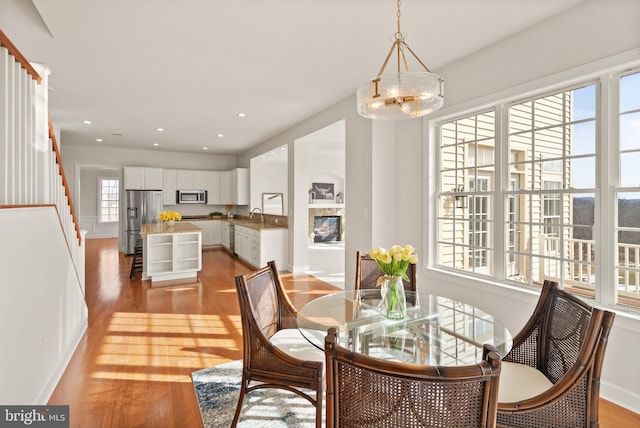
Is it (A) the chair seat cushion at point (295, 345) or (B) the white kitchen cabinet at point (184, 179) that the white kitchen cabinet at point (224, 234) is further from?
(A) the chair seat cushion at point (295, 345)

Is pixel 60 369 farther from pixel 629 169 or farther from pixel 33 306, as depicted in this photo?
pixel 629 169

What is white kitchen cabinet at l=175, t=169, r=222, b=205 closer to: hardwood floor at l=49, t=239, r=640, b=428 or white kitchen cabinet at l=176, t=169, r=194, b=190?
white kitchen cabinet at l=176, t=169, r=194, b=190

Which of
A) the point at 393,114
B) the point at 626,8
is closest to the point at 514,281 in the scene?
the point at 393,114

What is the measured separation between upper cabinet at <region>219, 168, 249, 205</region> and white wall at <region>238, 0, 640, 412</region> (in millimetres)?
3562

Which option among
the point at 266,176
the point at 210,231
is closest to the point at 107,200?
the point at 210,231

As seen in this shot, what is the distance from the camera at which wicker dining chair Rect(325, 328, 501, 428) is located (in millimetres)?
869

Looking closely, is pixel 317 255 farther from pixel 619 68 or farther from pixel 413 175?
pixel 619 68

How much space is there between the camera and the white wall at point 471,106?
84.0 inches

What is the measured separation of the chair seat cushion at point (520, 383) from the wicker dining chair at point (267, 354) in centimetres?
88

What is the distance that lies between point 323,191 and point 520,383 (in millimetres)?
8787

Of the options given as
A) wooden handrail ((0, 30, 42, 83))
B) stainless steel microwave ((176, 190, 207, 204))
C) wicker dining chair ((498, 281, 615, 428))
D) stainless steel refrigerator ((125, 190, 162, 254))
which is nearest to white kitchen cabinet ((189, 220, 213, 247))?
stainless steel microwave ((176, 190, 207, 204))

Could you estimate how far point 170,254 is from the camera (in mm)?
5559

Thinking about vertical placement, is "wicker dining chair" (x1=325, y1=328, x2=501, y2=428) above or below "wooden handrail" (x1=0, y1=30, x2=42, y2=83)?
below

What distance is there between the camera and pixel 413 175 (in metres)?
3.73
